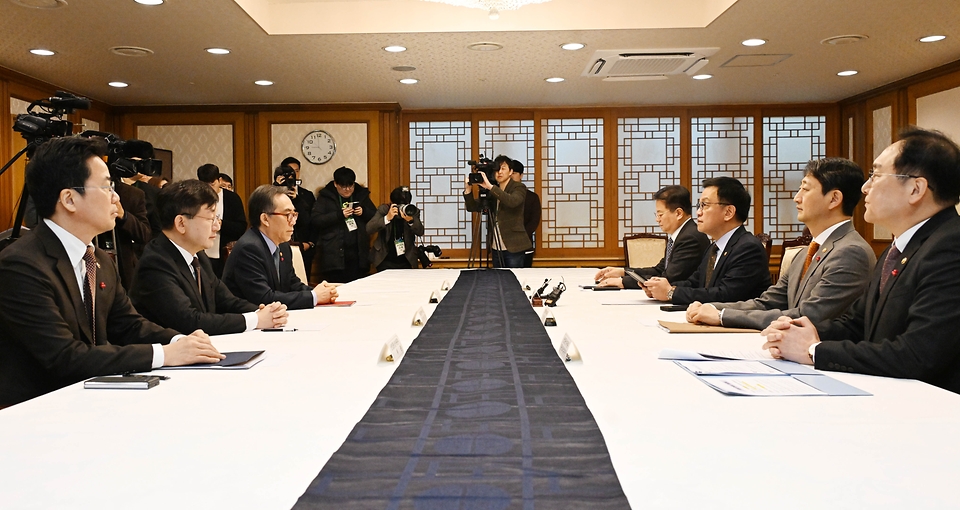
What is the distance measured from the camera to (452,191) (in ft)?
25.8

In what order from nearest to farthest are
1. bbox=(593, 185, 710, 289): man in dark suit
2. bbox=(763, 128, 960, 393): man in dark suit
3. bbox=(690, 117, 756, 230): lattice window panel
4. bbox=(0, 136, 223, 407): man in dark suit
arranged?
1. bbox=(763, 128, 960, 393): man in dark suit
2. bbox=(0, 136, 223, 407): man in dark suit
3. bbox=(593, 185, 710, 289): man in dark suit
4. bbox=(690, 117, 756, 230): lattice window panel

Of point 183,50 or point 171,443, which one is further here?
point 183,50

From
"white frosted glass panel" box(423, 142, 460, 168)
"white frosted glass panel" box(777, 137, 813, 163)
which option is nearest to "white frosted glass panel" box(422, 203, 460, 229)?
"white frosted glass panel" box(423, 142, 460, 168)

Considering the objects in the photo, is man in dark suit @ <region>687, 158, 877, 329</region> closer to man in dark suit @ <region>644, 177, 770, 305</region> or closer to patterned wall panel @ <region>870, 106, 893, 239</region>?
man in dark suit @ <region>644, 177, 770, 305</region>

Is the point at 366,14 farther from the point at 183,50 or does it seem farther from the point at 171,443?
the point at 171,443

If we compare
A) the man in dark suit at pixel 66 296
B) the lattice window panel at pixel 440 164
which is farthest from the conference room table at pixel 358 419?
the lattice window panel at pixel 440 164

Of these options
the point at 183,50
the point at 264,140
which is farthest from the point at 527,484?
the point at 264,140

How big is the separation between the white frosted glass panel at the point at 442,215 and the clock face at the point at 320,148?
45.7 inches

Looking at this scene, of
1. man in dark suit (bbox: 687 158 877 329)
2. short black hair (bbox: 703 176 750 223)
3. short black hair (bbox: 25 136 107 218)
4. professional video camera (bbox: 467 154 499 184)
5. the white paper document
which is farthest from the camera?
professional video camera (bbox: 467 154 499 184)

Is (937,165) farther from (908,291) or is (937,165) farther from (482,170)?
(482,170)

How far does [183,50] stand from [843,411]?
508cm

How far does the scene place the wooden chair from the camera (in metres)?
5.59

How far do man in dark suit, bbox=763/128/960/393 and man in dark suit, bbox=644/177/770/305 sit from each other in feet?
3.37

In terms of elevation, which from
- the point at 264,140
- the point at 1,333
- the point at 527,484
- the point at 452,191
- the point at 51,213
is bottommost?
the point at 527,484
